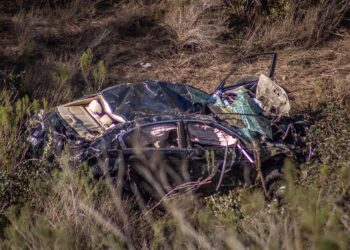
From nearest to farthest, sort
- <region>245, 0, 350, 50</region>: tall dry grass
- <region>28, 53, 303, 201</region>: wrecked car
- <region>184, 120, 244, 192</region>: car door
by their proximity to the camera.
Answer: <region>28, 53, 303, 201</region>: wrecked car < <region>184, 120, 244, 192</region>: car door < <region>245, 0, 350, 50</region>: tall dry grass

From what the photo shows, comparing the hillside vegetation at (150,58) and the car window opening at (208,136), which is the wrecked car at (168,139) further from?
the hillside vegetation at (150,58)

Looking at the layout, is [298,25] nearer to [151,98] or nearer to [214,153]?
[151,98]

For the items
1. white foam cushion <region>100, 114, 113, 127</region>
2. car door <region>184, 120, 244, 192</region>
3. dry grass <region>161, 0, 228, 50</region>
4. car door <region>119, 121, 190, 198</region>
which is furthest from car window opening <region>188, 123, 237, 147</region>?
dry grass <region>161, 0, 228, 50</region>

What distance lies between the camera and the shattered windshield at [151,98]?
9.48 metres

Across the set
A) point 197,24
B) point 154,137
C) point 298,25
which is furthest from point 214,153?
point 298,25

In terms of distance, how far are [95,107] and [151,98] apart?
77 cm

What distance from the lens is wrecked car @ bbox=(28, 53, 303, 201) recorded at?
8.81 metres

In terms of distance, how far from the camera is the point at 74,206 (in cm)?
662

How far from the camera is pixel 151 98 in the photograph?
9.78m

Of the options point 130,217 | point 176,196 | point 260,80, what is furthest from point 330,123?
point 130,217

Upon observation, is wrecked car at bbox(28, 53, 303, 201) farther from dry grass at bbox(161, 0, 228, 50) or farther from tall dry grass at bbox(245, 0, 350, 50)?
tall dry grass at bbox(245, 0, 350, 50)

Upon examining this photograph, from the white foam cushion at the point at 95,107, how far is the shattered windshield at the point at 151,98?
0.42 ft

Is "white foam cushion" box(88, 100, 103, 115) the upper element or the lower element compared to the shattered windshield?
lower

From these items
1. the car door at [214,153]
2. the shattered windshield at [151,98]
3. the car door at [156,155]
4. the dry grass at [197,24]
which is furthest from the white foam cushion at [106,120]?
the dry grass at [197,24]
